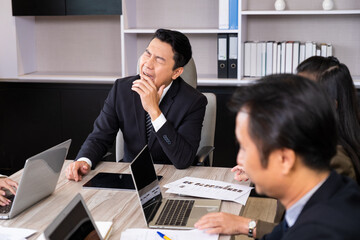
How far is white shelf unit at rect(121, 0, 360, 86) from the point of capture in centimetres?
385

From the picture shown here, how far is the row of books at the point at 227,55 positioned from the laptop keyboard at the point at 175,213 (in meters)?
2.10

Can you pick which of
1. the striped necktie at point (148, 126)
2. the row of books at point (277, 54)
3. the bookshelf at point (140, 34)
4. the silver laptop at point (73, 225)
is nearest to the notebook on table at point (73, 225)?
the silver laptop at point (73, 225)

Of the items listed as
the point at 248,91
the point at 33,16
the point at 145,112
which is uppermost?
the point at 33,16

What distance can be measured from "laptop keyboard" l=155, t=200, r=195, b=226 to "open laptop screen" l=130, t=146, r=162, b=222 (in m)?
0.04

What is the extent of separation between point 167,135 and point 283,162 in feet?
4.44

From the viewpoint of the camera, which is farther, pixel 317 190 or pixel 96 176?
pixel 96 176

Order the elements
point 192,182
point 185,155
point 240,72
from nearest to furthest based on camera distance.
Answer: point 192,182 < point 185,155 < point 240,72

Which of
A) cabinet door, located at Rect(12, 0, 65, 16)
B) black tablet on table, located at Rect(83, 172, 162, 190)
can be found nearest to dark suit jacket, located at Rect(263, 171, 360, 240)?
black tablet on table, located at Rect(83, 172, 162, 190)

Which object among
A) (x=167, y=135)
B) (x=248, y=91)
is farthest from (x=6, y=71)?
(x=248, y=91)

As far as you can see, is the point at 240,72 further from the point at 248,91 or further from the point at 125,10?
the point at 248,91

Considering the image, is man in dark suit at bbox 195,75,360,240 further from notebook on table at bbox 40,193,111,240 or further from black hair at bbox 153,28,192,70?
black hair at bbox 153,28,192,70

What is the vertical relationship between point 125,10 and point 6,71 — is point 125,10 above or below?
above

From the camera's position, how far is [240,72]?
151 inches

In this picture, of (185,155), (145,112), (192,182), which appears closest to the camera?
(192,182)
